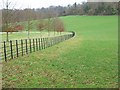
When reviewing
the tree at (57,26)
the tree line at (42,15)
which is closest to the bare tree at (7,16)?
the tree line at (42,15)

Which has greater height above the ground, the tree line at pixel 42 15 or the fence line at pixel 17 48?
the tree line at pixel 42 15

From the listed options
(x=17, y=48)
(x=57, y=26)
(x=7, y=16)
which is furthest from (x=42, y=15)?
(x=17, y=48)

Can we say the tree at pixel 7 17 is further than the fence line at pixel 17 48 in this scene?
Yes

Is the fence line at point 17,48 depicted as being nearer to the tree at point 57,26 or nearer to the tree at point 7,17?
the tree at point 7,17

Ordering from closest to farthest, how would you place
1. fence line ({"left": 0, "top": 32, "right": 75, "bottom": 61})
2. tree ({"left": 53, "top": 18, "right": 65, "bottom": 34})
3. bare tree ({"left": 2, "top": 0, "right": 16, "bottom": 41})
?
fence line ({"left": 0, "top": 32, "right": 75, "bottom": 61}), bare tree ({"left": 2, "top": 0, "right": 16, "bottom": 41}), tree ({"left": 53, "top": 18, "right": 65, "bottom": 34})

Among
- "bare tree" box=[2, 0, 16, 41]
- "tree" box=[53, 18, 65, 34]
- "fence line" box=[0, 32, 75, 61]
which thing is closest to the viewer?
"fence line" box=[0, 32, 75, 61]

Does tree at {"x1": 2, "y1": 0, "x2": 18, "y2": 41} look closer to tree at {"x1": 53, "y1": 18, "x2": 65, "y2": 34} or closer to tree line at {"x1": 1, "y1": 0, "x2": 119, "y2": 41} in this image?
tree line at {"x1": 1, "y1": 0, "x2": 119, "y2": 41}

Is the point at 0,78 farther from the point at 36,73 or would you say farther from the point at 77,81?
the point at 77,81

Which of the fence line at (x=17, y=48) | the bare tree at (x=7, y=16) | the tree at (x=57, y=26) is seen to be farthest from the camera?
the tree at (x=57, y=26)

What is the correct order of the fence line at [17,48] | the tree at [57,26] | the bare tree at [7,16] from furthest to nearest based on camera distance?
1. the tree at [57,26]
2. the bare tree at [7,16]
3. the fence line at [17,48]

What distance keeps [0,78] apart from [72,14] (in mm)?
107083

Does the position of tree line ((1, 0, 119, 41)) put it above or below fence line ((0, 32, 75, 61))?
above

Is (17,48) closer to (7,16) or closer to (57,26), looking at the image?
(7,16)

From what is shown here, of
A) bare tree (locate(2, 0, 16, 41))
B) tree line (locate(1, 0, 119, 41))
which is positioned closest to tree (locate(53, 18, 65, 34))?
tree line (locate(1, 0, 119, 41))
